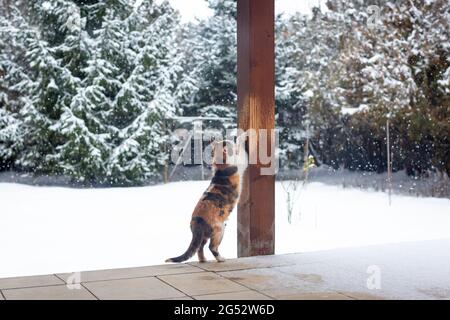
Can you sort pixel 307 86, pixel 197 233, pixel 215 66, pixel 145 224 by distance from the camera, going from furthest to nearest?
pixel 215 66 < pixel 307 86 < pixel 145 224 < pixel 197 233

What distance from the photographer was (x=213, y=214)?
10.3ft

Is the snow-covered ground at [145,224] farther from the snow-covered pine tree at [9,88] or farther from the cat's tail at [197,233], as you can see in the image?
the cat's tail at [197,233]

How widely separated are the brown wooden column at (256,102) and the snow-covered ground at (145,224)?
130cm

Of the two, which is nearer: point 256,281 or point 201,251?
point 256,281

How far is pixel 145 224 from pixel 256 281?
11.1 ft

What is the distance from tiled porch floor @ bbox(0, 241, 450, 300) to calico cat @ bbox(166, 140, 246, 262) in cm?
11

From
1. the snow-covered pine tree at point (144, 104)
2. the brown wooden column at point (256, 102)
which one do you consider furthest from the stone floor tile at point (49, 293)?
the snow-covered pine tree at point (144, 104)

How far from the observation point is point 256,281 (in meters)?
2.70

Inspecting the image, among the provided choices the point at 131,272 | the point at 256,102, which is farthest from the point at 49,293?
the point at 256,102

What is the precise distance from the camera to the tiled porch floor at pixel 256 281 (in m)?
2.45

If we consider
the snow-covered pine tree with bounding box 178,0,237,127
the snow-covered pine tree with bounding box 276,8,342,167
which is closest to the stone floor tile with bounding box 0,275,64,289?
the snow-covered pine tree with bounding box 178,0,237,127

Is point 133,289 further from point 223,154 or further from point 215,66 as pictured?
point 215,66
